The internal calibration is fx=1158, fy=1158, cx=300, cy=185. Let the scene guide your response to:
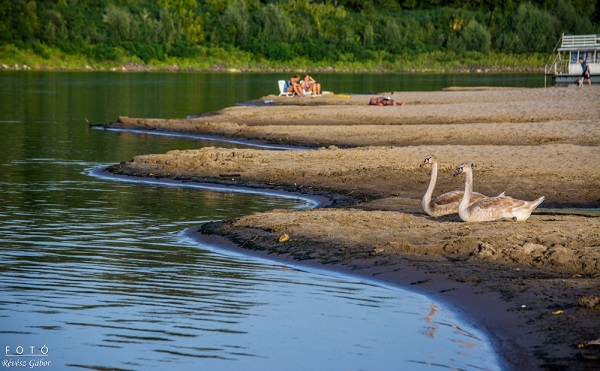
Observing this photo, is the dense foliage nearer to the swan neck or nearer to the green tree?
the green tree

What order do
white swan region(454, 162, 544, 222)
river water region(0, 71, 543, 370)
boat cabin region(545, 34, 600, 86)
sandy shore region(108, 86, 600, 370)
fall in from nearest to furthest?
river water region(0, 71, 543, 370) → sandy shore region(108, 86, 600, 370) → white swan region(454, 162, 544, 222) → boat cabin region(545, 34, 600, 86)

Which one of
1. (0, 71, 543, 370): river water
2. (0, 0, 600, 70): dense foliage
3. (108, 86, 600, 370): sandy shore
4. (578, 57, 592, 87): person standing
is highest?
(0, 0, 600, 70): dense foliage

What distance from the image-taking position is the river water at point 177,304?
10672 mm

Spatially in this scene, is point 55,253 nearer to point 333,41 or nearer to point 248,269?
point 248,269

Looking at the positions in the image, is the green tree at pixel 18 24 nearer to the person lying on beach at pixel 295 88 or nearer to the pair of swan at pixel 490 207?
the person lying on beach at pixel 295 88

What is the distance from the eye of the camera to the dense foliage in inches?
→ 4646

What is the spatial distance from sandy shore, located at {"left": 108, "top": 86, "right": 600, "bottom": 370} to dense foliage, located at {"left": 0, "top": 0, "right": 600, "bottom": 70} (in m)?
83.1

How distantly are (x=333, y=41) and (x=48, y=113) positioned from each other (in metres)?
84.8

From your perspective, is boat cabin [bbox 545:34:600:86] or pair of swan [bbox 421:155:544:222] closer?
pair of swan [bbox 421:155:544:222]

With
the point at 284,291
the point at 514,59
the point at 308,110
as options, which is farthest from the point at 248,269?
the point at 514,59

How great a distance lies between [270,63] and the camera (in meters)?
125

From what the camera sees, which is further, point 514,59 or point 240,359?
point 514,59

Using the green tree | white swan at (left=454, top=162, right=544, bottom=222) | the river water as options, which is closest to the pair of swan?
white swan at (left=454, top=162, right=544, bottom=222)

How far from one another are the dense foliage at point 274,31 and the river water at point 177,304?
9828 cm
